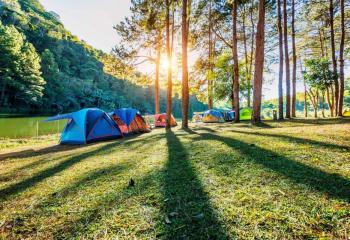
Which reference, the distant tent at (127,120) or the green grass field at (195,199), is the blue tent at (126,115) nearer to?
the distant tent at (127,120)

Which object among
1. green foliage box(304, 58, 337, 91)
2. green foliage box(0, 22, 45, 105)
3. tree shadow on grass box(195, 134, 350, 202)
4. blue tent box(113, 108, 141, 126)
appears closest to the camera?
tree shadow on grass box(195, 134, 350, 202)

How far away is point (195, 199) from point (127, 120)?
1127cm

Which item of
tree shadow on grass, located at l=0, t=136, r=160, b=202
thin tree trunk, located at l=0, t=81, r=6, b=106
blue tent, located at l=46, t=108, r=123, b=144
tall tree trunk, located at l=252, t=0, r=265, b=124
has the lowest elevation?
tree shadow on grass, located at l=0, t=136, r=160, b=202

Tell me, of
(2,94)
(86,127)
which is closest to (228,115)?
(86,127)

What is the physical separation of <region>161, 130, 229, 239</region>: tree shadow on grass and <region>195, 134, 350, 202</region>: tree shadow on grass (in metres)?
1.30

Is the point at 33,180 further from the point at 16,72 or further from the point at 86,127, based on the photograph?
the point at 16,72

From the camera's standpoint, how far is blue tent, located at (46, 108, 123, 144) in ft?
34.7

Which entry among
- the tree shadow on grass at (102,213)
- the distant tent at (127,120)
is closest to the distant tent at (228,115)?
the distant tent at (127,120)

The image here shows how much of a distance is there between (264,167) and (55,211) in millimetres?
3147

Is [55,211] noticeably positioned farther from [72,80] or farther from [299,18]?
[72,80]

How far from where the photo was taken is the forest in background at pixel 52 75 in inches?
1773

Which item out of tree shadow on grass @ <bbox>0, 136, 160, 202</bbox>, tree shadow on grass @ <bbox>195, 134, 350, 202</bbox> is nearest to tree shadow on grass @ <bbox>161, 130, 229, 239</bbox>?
tree shadow on grass @ <bbox>195, 134, 350, 202</bbox>

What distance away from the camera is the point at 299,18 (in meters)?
20.2

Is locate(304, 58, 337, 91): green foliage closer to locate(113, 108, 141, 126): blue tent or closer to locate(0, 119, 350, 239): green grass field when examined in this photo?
locate(113, 108, 141, 126): blue tent
